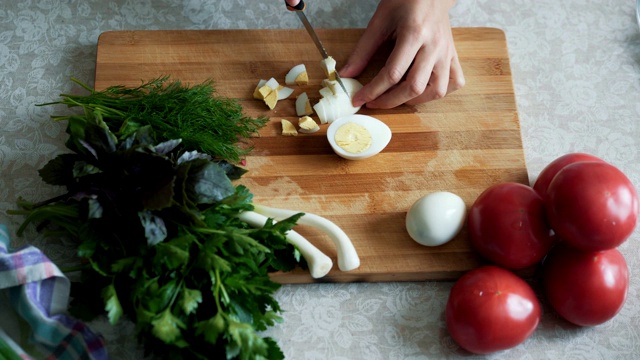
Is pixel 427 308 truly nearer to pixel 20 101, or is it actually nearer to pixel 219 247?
pixel 219 247

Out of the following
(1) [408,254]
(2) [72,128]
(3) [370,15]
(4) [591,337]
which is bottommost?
(4) [591,337]

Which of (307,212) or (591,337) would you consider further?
(307,212)

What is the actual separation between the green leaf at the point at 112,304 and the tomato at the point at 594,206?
113cm

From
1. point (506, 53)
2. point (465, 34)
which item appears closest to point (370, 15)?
point (465, 34)

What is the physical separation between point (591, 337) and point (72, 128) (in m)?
1.53

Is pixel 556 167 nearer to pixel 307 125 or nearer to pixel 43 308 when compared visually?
pixel 307 125

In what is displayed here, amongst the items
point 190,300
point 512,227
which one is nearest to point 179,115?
point 190,300

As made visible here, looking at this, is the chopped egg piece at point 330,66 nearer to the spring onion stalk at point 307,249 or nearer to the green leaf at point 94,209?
the spring onion stalk at point 307,249

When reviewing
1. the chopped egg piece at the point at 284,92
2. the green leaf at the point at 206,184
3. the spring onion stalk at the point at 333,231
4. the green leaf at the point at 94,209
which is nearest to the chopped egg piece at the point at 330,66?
the chopped egg piece at the point at 284,92

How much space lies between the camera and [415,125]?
86.1 inches

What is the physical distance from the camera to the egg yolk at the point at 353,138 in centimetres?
208

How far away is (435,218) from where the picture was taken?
190 centimetres

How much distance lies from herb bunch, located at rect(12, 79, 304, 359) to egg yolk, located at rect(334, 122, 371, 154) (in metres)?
0.34

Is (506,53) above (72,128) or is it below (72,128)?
below
